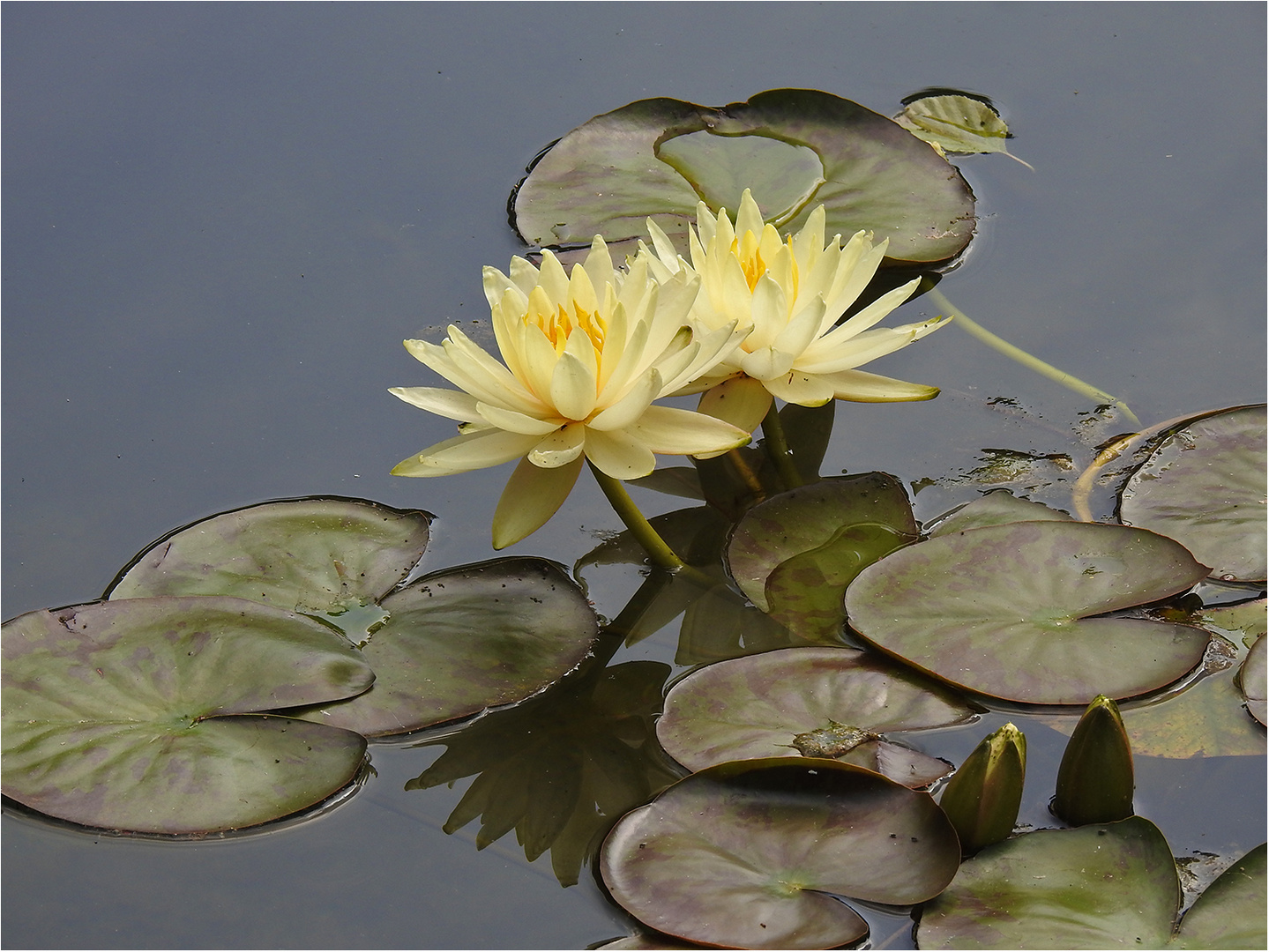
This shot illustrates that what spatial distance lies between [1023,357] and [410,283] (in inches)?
56.3

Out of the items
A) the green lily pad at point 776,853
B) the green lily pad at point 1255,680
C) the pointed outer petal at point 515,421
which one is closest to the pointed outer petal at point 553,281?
the pointed outer petal at point 515,421

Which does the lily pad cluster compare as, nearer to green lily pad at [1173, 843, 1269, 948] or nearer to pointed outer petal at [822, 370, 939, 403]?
pointed outer petal at [822, 370, 939, 403]

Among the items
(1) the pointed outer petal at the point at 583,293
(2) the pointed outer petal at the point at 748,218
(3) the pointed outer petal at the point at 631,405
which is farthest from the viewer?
(2) the pointed outer petal at the point at 748,218

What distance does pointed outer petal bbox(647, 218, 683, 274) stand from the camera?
2074mm

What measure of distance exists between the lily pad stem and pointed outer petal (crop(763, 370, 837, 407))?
0.34 m

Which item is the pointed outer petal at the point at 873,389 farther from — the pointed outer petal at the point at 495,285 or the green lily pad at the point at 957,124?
the green lily pad at the point at 957,124

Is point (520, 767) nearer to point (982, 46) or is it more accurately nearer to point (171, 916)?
point (171, 916)

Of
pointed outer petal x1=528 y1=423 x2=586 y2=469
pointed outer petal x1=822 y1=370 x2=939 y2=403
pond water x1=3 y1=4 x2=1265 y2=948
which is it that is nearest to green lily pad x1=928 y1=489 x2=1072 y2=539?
pond water x1=3 y1=4 x2=1265 y2=948

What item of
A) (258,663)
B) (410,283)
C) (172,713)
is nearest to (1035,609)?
(258,663)

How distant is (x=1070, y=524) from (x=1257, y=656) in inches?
14.0

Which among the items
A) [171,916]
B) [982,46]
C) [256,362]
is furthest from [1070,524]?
[982,46]

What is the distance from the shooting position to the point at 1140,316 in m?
2.46

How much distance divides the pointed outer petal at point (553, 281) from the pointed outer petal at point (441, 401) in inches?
9.2

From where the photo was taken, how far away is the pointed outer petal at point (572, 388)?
1.65m
